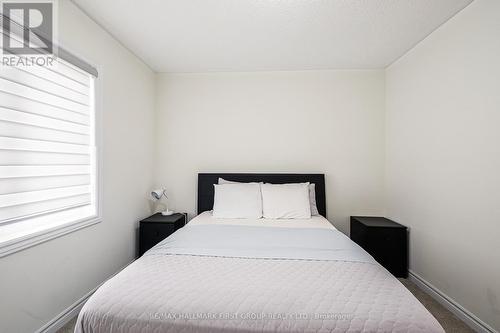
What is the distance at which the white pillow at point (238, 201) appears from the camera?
2.76 m

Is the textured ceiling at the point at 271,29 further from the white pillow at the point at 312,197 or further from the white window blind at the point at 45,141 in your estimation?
the white pillow at the point at 312,197

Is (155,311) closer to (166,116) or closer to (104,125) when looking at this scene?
(104,125)

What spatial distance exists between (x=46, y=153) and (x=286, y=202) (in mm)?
2204

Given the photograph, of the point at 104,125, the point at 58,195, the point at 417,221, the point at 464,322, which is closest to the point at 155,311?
the point at 58,195

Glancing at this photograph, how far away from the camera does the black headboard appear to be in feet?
10.2

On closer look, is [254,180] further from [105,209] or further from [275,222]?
[105,209]

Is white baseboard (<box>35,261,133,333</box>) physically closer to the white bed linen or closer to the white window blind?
the white window blind

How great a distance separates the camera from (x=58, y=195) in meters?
1.87

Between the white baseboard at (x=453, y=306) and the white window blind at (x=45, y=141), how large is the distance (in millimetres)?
3216

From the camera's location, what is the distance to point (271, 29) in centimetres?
222

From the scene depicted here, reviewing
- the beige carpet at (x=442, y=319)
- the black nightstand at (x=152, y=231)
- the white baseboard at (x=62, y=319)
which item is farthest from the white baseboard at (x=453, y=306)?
the white baseboard at (x=62, y=319)

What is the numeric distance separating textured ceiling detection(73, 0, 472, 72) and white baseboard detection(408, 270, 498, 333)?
239 cm

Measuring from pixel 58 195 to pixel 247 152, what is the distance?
2.06 metres

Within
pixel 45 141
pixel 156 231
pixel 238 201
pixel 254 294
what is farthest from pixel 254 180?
pixel 45 141
